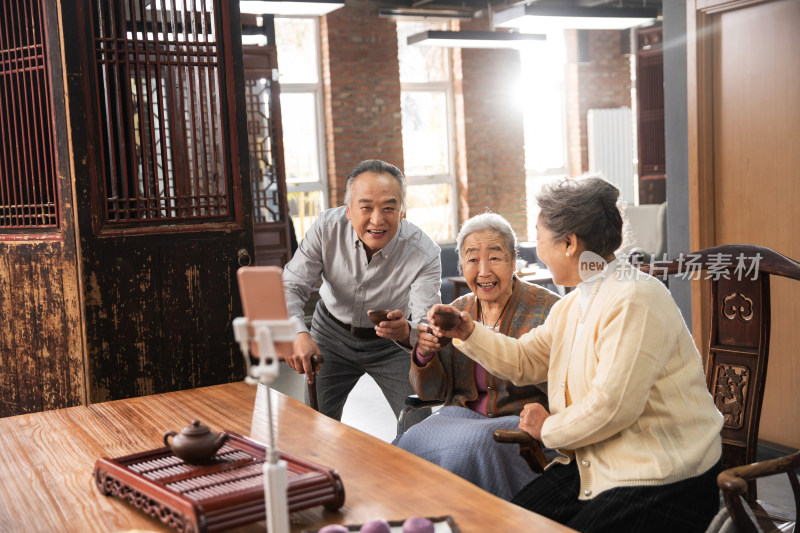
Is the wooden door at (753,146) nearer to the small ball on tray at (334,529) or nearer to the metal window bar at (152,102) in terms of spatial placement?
the metal window bar at (152,102)

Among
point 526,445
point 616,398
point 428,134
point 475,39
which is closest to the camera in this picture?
point 616,398

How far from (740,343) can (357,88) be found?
7139mm

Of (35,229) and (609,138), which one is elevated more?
(609,138)

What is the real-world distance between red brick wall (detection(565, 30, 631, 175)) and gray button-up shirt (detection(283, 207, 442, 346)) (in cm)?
744

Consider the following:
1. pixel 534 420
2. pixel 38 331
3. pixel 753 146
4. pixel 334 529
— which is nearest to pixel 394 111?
pixel 753 146

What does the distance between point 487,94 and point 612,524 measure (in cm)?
825

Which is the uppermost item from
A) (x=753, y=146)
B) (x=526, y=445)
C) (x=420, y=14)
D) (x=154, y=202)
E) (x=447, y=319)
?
(x=420, y=14)

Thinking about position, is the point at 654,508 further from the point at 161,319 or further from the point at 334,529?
the point at 161,319

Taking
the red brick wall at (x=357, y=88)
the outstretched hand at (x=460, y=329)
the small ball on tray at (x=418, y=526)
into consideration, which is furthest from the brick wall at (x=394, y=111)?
the small ball on tray at (x=418, y=526)

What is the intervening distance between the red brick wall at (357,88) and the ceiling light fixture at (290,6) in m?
1.89

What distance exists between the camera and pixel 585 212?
6.34ft

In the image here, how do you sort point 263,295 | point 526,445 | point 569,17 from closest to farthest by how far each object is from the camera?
point 263,295 < point 526,445 < point 569,17

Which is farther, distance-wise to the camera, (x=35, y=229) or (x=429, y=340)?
(x=35, y=229)

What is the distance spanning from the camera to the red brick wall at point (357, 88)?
8.68 m
